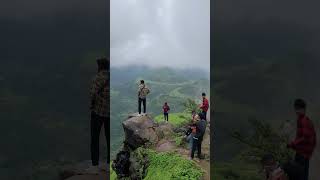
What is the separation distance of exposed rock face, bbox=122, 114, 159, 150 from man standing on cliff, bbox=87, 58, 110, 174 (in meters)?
0.42

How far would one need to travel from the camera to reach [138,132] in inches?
452

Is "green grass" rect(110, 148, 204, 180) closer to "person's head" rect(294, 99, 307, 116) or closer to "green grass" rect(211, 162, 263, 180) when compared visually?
"green grass" rect(211, 162, 263, 180)

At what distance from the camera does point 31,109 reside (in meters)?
11.7

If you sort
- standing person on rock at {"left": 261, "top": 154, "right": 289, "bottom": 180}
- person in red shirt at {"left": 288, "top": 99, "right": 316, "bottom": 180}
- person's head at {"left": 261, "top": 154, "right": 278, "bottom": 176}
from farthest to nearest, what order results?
person's head at {"left": 261, "top": 154, "right": 278, "bottom": 176} < standing person on rock at {"left": 261, "top": 154, "right": 289, "bottom": 180} < person in red shirt at {"left": 288, "top": 99, "right": 316, "bottom": 180}

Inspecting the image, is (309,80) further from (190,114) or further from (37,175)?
(37,175)

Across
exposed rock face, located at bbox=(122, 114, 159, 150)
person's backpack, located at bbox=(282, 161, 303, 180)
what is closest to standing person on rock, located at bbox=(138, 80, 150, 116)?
exposed rock face, located at bbox=(122, 114, 159, 150)

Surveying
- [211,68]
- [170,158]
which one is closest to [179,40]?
[211,68]

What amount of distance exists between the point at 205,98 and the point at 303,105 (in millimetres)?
2003

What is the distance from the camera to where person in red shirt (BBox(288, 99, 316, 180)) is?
1011cm

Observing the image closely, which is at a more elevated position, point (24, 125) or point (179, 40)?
point (179, 40)

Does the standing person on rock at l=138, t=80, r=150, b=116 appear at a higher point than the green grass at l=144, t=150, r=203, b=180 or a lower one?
higher

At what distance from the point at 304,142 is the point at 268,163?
1.15 meters

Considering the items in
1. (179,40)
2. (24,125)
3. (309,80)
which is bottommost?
(24,125)

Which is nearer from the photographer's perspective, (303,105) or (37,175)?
(303,105)
